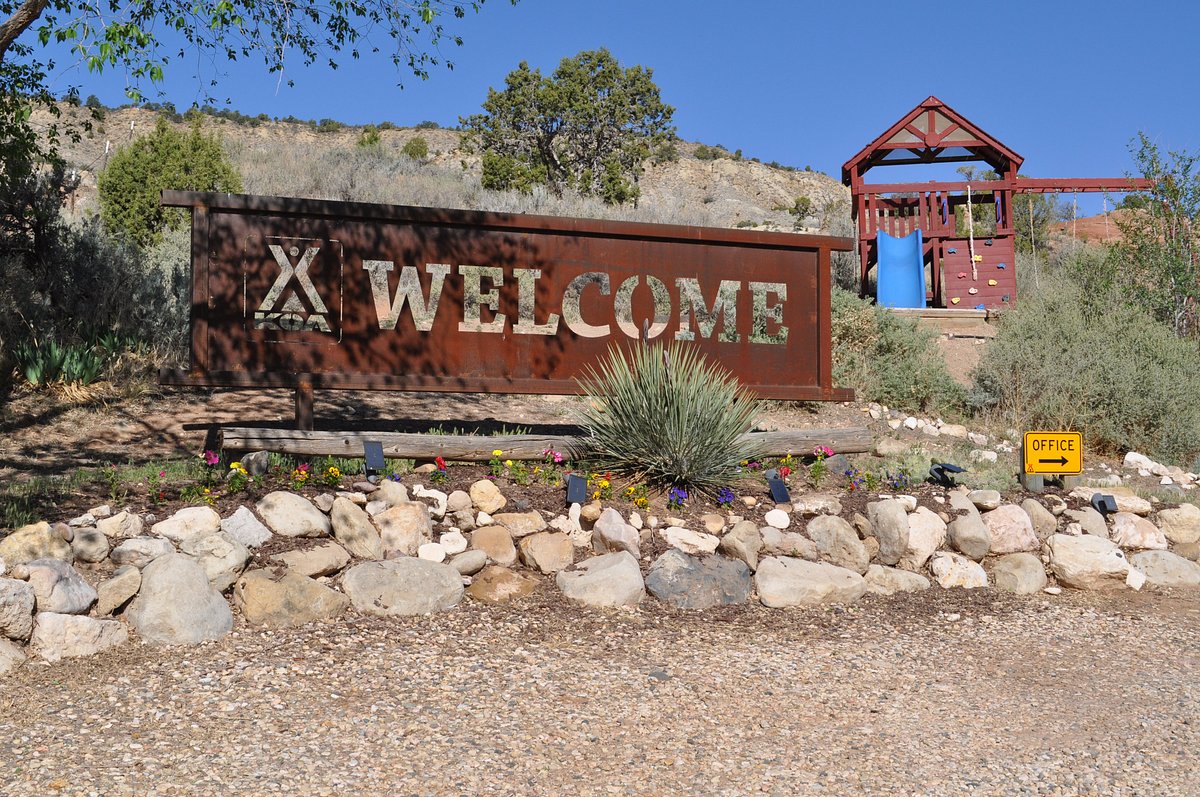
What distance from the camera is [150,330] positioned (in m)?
11.9

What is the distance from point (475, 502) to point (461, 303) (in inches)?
80.2

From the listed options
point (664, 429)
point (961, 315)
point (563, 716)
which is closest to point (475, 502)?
point (664, 429)

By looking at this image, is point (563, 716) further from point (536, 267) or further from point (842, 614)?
point (536, 267)

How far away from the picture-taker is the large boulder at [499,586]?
609cm

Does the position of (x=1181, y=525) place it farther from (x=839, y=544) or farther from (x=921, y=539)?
(x=839, y=544)

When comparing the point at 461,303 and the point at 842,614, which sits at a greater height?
the point at 461,303

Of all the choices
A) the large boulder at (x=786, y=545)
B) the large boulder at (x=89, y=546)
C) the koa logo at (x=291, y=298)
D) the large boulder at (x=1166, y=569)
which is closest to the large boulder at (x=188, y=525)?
the large boulder at (x=89, y=546)

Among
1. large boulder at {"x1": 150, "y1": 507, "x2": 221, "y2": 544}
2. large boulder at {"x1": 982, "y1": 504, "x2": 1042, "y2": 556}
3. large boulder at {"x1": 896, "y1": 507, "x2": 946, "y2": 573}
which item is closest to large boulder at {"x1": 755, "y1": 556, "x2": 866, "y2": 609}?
large boulder at {"x1": 896, "y1": 507, "x2": 946, "y2": 573}

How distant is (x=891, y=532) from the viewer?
724 cm

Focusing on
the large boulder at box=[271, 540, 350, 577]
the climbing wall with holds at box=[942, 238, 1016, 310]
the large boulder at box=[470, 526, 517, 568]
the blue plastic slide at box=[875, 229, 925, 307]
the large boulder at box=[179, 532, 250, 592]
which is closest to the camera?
the large boulder at box=[179, 532, 250, 592]

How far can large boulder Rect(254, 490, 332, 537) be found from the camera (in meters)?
6.16

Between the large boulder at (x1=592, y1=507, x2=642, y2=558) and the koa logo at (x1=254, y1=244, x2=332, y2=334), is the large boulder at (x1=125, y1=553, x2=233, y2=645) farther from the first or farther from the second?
the koa logo at (x1=254, y1=244, x2=332, y2=334)

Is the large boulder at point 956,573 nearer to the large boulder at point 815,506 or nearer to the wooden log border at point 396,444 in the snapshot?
the large boulder at point 815,506

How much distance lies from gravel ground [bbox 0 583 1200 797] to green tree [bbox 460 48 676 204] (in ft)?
94.8
